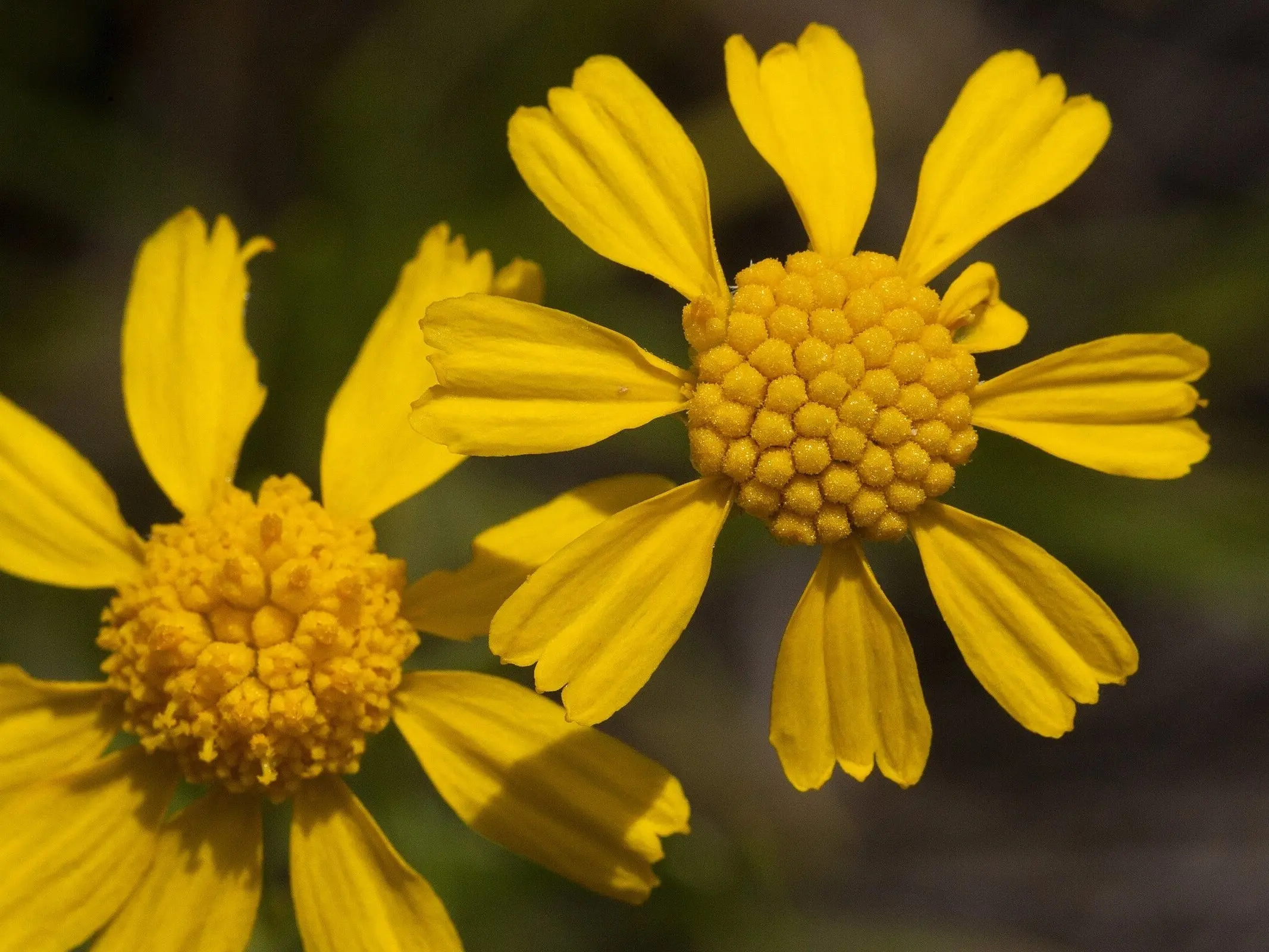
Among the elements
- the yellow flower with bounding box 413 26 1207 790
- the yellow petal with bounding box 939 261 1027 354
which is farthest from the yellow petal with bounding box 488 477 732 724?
the yellow petal with bounding box 939 261 1027 354

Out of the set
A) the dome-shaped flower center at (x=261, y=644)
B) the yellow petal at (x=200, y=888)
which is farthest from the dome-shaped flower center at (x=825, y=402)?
the yellow petal at (x=200, y=888)

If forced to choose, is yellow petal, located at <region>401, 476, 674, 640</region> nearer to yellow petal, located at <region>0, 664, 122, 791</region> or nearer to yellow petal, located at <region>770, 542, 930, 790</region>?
yellow petal, located at <region>770, 542, 930, 790</region>

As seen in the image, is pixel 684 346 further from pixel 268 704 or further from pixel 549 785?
pixel 268 704

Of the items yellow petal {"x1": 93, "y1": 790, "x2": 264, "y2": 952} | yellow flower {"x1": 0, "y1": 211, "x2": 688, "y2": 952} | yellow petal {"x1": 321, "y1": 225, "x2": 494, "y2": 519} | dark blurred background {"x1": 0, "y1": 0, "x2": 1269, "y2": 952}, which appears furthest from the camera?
dark blurred background {"x1": 0, "y1": 0, "x2": 1269, "y2": 952}

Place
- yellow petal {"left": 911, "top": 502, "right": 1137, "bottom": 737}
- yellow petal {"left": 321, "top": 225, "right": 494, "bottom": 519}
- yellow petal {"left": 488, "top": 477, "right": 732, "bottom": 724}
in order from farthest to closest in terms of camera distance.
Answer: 1. yellow petal {"left": 321, "top": 225, "right": 494, "bottom": 519}
2. yellow petal {"left": 911, "top": 502, "right": 1137, "bottom": 737}
3. yellow petal {"left": 488, "top": 477, "right": 732, "bottom": 724}

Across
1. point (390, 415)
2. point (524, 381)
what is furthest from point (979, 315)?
point (390, 415)

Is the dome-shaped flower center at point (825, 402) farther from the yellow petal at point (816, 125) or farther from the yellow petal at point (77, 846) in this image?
the yellow petal at point (77, 846)

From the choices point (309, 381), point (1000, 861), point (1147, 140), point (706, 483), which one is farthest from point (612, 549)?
point (1147, 140)

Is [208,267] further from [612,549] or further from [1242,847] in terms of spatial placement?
[1242,847]
